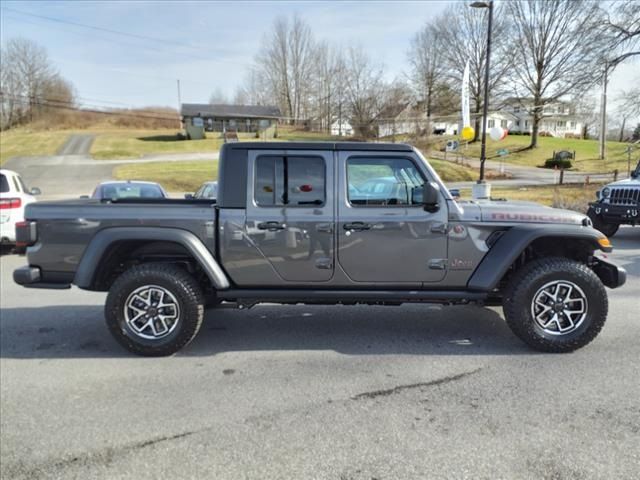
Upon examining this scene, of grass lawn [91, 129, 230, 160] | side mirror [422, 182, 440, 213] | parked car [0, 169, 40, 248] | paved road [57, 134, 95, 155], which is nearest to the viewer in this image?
side mirror [422, 182, 440, 213]

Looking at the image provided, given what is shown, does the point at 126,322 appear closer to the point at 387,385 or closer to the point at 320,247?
the point at 320,247

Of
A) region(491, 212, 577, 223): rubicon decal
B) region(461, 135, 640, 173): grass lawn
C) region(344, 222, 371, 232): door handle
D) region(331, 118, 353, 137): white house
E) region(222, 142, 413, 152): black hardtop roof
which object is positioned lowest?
region(344, 222, 371, 232): door handle

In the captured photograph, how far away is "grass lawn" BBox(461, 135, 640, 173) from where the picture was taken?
3808cm

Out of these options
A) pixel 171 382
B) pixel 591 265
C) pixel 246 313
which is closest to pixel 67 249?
pixel 171 382

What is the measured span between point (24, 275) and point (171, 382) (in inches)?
65.8

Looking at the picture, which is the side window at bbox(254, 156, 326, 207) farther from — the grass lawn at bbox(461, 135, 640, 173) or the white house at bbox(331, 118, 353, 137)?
the white house at bbox(331, 118, 353, 137)

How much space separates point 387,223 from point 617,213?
310 inches

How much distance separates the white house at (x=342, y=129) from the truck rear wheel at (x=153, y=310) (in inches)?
1804

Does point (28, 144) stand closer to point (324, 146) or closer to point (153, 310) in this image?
point (153, 310)

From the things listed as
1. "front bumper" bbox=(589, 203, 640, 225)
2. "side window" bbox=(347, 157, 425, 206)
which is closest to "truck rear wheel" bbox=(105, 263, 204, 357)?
"side window" bbox=(347, 157, 425, 206)

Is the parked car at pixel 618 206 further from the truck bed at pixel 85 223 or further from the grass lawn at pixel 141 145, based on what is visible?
the grass lawn at pixel 141 145

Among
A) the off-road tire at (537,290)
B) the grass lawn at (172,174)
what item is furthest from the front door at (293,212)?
the grass lawn at (172,174)

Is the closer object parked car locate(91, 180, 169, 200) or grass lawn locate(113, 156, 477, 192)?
parked car locate(91, 180, 169, 200)

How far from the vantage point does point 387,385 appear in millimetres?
3410
